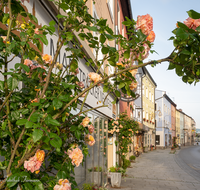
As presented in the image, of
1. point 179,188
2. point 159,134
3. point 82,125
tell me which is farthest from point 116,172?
point 159,134

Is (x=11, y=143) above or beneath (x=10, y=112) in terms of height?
beneath

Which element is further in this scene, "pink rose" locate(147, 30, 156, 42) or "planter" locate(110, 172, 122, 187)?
"planter" locate(110, 172, 122, 187)

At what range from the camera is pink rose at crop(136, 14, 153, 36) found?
1.87 meters

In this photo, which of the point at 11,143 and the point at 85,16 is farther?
the point at 85,16

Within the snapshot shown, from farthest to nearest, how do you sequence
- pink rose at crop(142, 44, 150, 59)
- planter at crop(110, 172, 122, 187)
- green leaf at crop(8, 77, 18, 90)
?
planter at crop(110, 172, 122, 187) < pink rose at crop(142, 44, 150, 59) < green leaf at crop(8, 77, 18, 90)

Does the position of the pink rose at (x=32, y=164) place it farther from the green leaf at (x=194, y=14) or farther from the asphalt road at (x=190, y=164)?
the asphalt road at (x=190, y=164)

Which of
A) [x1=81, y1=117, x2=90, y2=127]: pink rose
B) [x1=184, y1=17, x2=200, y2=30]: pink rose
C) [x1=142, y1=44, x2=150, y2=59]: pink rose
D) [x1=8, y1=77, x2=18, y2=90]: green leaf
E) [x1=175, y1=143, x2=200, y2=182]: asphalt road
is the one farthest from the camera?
[x1=175, y1=143, x2=200, y2=182]: asphalt road

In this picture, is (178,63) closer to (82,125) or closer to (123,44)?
(123,44)

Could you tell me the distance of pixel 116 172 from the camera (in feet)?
29.6

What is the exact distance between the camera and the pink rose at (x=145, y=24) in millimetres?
1866

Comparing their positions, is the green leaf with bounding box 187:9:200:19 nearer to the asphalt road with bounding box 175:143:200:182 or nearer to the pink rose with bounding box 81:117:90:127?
the pink rose with bounding box 81:117:90:127

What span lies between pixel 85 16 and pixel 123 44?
40 centimetres

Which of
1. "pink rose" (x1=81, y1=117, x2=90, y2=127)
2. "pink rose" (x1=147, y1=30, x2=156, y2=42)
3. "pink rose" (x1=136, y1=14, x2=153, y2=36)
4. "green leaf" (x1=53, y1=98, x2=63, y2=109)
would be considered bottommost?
"pink rose" (x1=81, y1=117, x2=90, y2=127)

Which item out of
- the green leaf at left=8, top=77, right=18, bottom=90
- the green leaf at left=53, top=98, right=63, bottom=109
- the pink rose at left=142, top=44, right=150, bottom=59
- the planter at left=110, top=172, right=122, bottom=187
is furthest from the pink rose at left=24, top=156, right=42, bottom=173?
the planter at left=110, top=172, right=122, bottom=187
